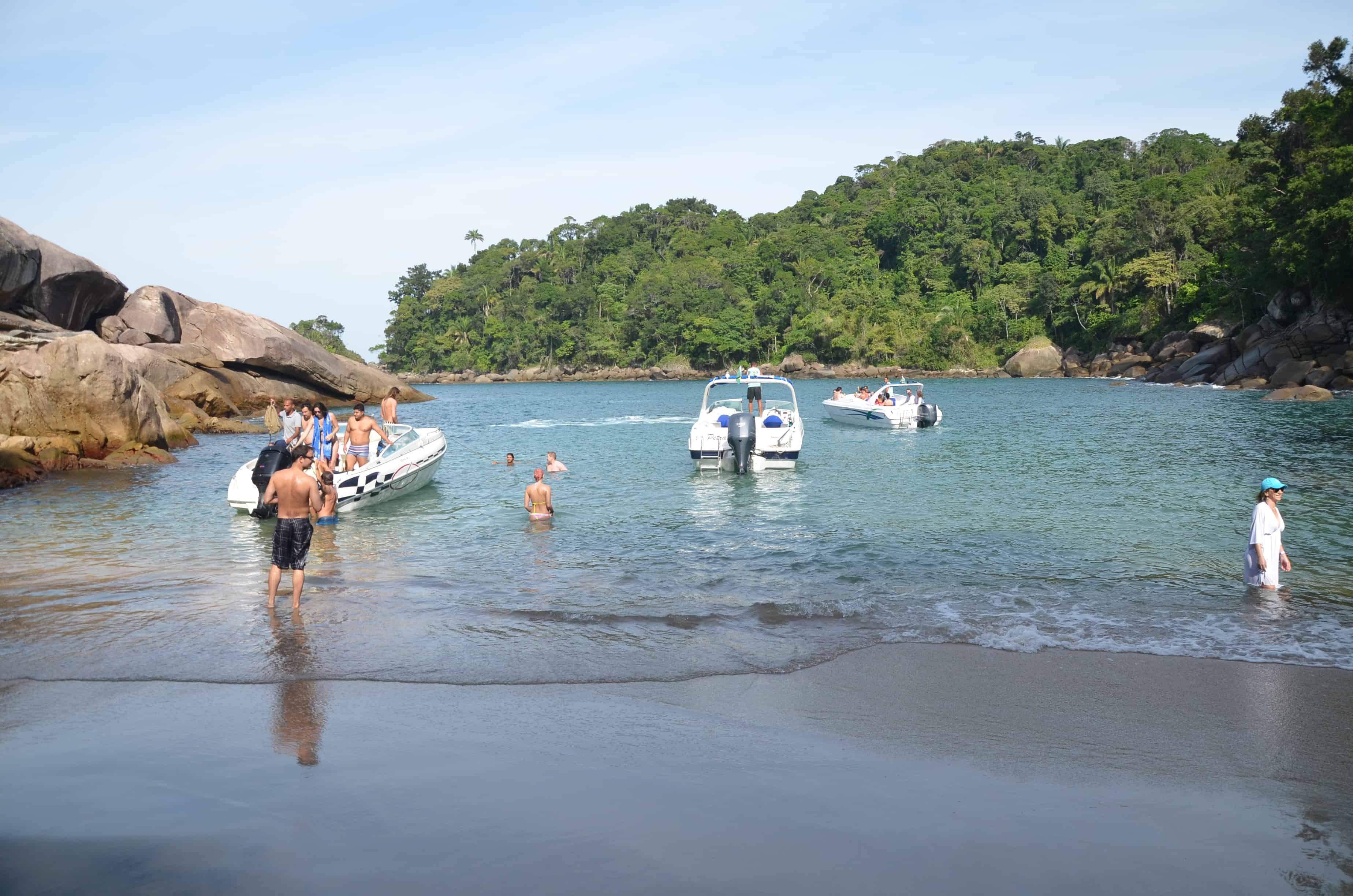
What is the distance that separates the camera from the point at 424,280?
140 meters

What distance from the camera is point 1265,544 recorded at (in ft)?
30.7

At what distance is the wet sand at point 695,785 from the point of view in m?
3.99

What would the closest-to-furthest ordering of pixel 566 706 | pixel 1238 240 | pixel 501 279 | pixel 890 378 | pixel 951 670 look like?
1. pixel 566 706
2. pixel 951 670
3. pixel 1238 240
4. pixel 890 378
5. pixel 501 279

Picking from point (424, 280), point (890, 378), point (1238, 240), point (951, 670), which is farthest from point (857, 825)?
point (424, 280)

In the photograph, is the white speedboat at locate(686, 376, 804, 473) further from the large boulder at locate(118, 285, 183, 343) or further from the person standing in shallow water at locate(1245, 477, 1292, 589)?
the large boulder at locate(118, 285, 183, 343)

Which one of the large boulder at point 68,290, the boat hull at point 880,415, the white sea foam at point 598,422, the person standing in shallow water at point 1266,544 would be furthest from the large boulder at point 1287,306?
the large boulder at point 68,290

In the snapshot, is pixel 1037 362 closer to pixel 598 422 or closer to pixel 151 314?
pixel 598 422

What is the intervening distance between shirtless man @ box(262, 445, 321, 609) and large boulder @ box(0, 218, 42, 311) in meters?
24.5

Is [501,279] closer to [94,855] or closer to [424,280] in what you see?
[424,280]

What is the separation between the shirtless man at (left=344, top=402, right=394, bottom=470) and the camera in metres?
15.8

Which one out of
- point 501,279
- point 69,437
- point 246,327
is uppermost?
point 501,279

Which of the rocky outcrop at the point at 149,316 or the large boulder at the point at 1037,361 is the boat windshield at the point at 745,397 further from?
the large boulder at the point at 1037,361

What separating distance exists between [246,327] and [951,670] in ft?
137

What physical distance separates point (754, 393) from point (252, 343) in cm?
2893
